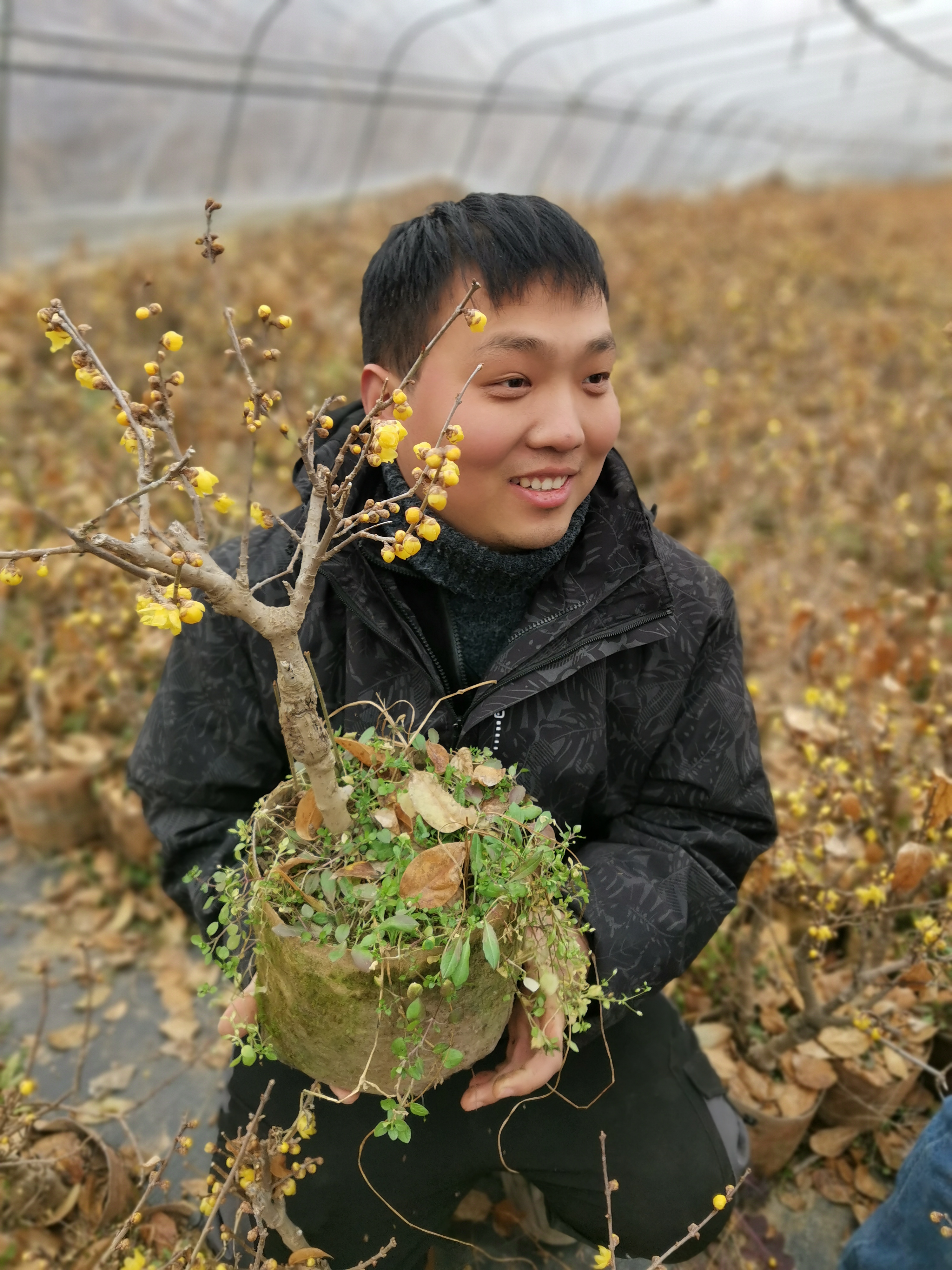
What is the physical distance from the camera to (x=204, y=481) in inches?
34.9

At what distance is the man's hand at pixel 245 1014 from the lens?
1220 mm

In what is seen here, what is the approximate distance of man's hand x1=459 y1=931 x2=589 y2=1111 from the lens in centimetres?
124

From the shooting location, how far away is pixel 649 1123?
1.48m

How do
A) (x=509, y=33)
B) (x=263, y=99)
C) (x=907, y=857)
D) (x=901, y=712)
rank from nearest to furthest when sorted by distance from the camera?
(x=907, y=857) → (x=901, y=712) → (x=263, y=99) → (x=509, y=33)

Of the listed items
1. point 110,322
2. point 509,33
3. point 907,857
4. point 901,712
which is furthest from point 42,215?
point 907,857

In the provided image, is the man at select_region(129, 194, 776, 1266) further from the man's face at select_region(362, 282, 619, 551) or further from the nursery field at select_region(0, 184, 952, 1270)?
the nursery field at select_region(0, 184, 952, 1270)

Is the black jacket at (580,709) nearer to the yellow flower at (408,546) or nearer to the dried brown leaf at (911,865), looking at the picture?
the dried brown leaf at (911,865)

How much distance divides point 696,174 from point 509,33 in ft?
31.3

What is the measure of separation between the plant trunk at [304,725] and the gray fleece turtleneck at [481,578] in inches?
15.0

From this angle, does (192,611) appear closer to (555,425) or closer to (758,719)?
(555,425)

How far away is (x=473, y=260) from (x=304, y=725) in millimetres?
667

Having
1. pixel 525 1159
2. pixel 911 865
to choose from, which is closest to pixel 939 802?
pixel 911 865

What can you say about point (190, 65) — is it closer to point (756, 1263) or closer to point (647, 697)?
point (647, 697)

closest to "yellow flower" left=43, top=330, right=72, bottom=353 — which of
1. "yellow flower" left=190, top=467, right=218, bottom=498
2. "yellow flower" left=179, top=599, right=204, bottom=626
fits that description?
"yellow flower" left=190, top=467, right=218, bottom=498
